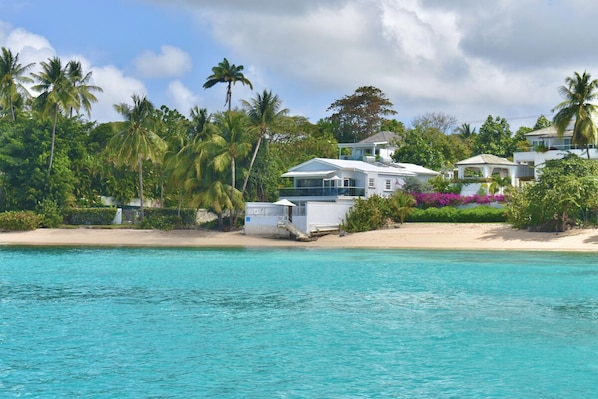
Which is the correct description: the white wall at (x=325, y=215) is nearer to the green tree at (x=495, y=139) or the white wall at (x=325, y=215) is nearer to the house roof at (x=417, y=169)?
the house roof at (x=417, y=169)

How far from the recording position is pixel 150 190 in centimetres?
7131

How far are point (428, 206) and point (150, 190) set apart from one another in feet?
97.9

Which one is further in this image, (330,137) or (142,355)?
(330,137)

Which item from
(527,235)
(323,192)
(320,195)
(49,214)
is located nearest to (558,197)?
(527,235)

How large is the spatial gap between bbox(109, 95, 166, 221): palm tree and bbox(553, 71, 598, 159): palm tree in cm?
3380

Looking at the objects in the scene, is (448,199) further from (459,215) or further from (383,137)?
(383,137)

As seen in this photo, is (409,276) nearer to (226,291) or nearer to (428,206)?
(226,291)

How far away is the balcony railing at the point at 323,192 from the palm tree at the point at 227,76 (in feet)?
44.5

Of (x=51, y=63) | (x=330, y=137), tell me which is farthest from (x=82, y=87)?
(x=330, y=137)

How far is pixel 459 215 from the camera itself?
173 feet

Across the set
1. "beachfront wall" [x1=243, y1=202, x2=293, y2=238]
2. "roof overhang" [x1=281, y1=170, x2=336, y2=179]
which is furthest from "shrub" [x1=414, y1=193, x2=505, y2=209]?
"beachfront wall" [x1=243, y1=202, x2=293, y2=238]

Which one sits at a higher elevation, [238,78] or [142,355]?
[238,78]

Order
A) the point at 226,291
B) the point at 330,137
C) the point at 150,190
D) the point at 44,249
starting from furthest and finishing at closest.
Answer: the point at 330,137 < the point at 150,190 < the point at 44,249 < the point at 226,291

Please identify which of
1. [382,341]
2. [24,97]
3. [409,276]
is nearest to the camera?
[382,341]
